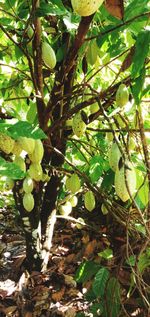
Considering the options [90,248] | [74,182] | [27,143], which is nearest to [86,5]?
[27,143]

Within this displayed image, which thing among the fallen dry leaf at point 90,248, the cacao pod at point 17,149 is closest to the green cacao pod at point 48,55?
the cacao pod at point 17,149

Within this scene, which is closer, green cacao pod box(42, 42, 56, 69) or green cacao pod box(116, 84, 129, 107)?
green cacao pod box(116, 84, 129, 107)

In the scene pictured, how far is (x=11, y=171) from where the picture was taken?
656 millimetres

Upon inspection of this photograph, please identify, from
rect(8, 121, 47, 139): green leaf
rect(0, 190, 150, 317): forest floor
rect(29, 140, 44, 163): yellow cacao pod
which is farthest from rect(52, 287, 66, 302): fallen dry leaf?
rect(8, 121, 47, 139): green leaf

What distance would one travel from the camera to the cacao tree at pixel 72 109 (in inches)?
35.8

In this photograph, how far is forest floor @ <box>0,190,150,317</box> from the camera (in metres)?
1.74

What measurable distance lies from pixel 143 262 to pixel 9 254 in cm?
106

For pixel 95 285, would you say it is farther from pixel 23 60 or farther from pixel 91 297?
pixel 23 60

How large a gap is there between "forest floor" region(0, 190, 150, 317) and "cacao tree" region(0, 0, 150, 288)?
5.0 inches

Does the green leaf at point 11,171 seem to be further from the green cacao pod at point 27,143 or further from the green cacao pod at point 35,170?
the green cacao pod at point 35,170

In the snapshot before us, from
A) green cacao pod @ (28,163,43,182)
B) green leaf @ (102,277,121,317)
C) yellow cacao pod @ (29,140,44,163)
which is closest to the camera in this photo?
yellow cacao pod @ (29,140,44,163)

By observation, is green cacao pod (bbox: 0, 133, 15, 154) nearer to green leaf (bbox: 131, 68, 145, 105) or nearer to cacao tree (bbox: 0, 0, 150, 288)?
cacao tree (bbox: 0, 0, 150, 288)

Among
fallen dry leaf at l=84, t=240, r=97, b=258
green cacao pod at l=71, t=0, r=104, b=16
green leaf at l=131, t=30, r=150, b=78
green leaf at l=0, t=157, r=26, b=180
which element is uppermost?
green cacao pod at l=71, t=0, r=104, b=16

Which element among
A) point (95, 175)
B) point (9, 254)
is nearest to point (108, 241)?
point (9, 254)
